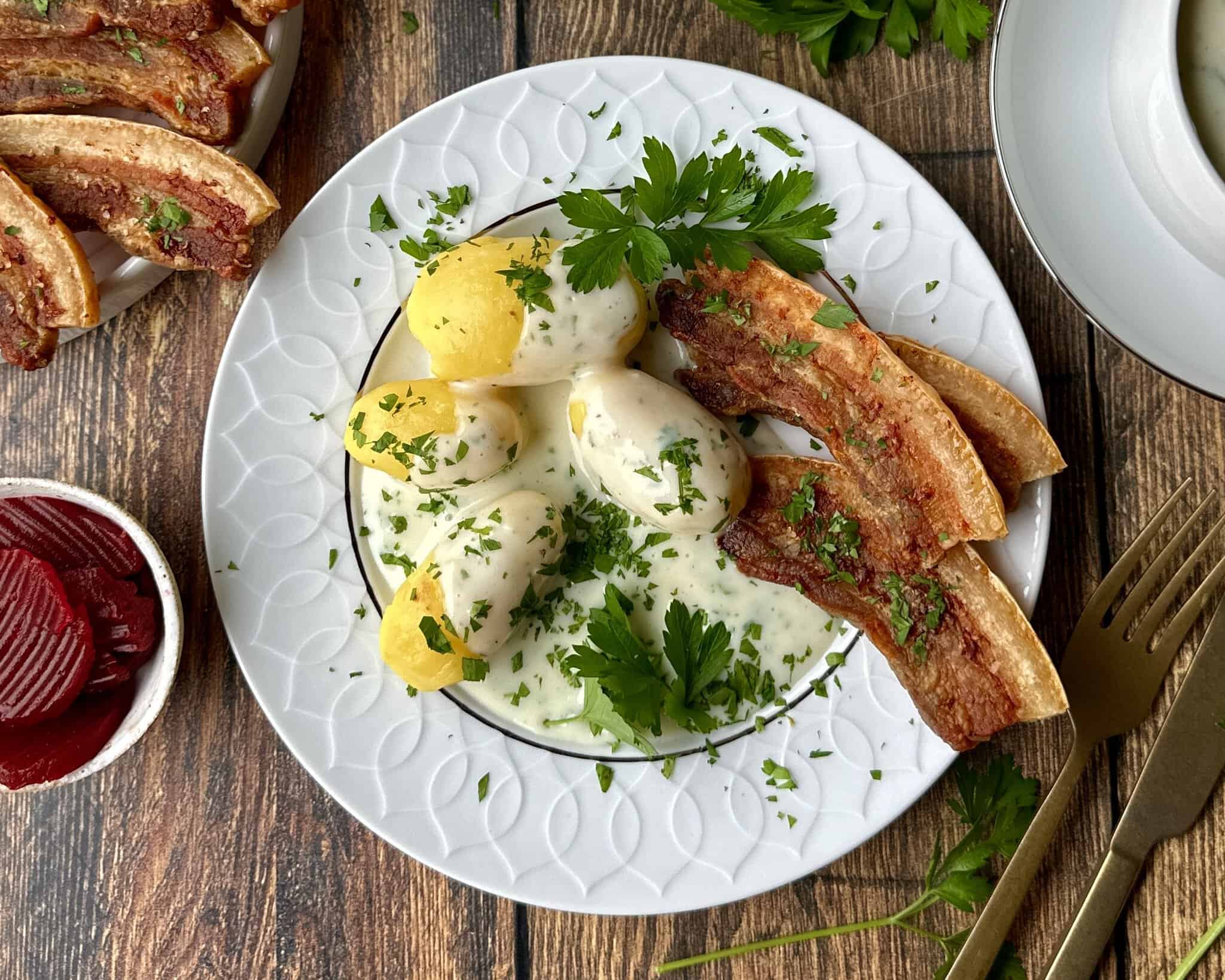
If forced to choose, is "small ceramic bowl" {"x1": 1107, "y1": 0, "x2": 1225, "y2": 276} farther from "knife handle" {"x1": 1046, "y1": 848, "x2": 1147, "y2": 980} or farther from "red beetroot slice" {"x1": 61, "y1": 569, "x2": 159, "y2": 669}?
"red beetroot slice" {"x1": 61, "y1": 569, "x2": 159, "y2": 669}

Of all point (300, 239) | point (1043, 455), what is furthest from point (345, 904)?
point (1043, 455)

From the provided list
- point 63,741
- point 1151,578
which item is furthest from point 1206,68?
point 63,741

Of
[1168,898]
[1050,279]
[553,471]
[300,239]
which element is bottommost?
[1168,898]

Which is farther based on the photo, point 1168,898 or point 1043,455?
point 1168,898

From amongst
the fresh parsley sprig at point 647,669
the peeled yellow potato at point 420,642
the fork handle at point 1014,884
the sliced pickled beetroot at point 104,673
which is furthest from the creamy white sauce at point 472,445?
the fork handle at point 1014,884

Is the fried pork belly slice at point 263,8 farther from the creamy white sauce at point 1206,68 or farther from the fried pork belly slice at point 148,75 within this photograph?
the creamy white sauce at point 1206,68

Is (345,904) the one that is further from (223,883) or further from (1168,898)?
(1168,898)
